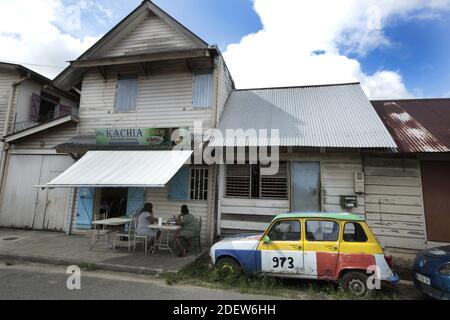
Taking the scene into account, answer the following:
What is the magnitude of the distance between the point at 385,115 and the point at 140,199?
984 centimetres

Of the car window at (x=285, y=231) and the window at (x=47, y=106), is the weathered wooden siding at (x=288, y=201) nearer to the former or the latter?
the car window at (x=285, y=231)

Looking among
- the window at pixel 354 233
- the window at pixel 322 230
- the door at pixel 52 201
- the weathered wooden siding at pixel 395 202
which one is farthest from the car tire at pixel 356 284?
the door at pixel 52 201

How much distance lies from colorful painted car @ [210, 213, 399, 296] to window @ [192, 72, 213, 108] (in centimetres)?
575

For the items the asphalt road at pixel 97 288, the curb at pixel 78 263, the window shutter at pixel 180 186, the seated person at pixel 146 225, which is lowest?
the asphalt road at pixel 97 288

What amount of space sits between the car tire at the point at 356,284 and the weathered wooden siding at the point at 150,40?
9.16 meters

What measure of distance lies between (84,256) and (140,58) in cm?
705

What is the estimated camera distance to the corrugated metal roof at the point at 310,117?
8008mm

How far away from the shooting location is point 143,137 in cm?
977

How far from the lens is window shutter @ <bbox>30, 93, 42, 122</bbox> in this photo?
12.4m

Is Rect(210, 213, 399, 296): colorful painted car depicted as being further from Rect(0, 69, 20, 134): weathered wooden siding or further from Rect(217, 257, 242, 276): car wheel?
Rect(0, 69, 20, 134): weathered wooden siding

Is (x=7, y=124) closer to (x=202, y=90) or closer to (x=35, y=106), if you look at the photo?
(x=35, y=106)

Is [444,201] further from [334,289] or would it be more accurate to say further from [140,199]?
[140,199]

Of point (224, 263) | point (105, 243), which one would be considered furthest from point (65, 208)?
point (224, 263)

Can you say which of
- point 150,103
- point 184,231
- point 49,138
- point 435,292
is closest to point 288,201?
point 184,231
